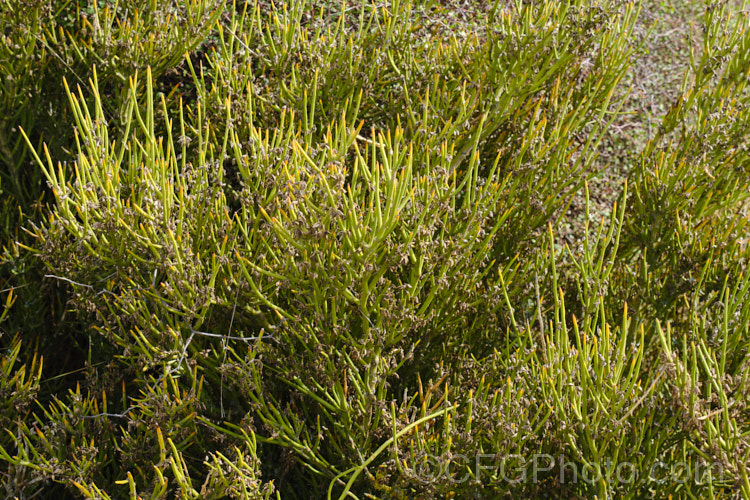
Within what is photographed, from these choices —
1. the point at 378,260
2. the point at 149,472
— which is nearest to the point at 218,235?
the point at 378,260

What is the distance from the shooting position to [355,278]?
244 centimetres

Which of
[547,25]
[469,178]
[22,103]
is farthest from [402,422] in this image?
[22,103]

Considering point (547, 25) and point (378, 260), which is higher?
point (547, 25)

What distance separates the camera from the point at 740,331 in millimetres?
2773

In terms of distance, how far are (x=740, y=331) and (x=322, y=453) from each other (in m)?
1.94

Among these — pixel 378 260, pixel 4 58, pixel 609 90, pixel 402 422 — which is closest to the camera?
pixel 378 260

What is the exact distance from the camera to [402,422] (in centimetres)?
271

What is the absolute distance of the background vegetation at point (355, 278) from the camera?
2443 millimetres

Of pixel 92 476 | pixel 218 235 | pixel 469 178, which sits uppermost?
pixel 469 178

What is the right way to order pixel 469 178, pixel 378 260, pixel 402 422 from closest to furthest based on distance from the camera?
pixel 378 260 < pixel 402 422 < pixel 469 178

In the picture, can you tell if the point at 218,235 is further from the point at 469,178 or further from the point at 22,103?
the point at 22,103

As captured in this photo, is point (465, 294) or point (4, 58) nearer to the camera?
point (465, 294)

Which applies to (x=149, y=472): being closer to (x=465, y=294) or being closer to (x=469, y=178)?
(x=465, y=294)

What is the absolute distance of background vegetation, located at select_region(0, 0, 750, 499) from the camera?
8.02 feet
